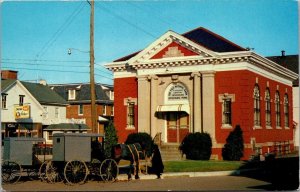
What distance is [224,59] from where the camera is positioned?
95.9ft

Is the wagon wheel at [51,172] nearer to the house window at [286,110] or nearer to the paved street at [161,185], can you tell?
the paved street at [161,185]

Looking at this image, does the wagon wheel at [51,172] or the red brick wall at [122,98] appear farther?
the red brick wall at [122,98]

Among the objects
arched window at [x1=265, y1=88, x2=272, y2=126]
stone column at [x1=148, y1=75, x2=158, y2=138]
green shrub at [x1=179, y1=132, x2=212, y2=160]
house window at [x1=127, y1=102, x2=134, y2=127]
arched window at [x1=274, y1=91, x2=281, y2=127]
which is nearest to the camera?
green shrub at [x1=179, y1=132, x2=212, y2=160]

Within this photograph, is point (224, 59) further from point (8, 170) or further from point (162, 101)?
point (8, 170)

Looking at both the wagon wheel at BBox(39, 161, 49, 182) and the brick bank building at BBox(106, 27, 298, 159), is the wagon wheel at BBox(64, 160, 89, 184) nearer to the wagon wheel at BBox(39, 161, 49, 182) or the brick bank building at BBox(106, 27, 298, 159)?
the wagon wheel at BBox(39, 161, 49, 182)

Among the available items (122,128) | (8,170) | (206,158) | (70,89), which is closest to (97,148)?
(8,170)

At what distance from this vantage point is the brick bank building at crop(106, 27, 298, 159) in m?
29.3

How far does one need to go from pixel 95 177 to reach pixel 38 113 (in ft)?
104

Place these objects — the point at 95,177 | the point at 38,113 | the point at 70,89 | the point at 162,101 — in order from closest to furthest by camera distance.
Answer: the point at 95,177, the point at 162,101, the point at 38,113, the point at 70,89

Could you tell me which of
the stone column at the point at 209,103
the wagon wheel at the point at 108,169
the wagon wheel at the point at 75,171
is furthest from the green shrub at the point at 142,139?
the wagon wheel at the point at 75,171

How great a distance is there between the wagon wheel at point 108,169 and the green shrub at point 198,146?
1052 centimetres

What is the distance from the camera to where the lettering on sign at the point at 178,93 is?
3114cm

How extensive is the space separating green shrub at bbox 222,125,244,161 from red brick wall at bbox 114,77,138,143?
704cm

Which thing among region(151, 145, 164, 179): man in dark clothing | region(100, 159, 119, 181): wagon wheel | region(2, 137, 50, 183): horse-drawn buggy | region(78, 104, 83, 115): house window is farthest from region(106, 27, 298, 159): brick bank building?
region(78, 104, 83, 115): house window
